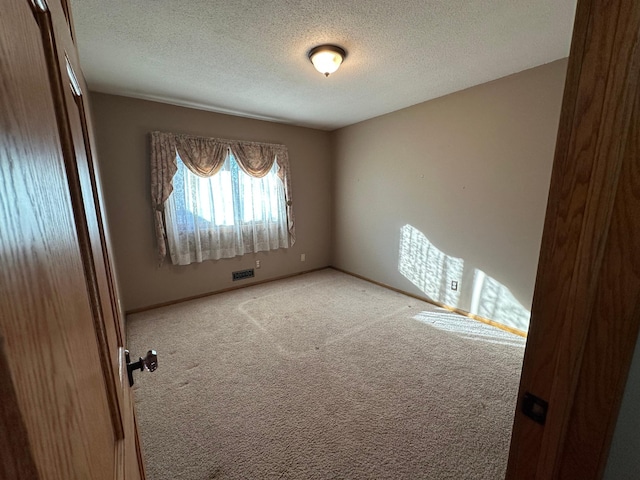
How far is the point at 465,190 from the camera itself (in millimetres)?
Result: 2812

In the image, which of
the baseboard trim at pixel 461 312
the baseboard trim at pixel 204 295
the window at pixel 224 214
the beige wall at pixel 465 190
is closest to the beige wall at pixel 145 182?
the baseboard trim at pixel 204 295

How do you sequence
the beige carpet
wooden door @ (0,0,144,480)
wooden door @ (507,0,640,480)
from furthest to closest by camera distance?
the beige carpet, wooden door @ (507,0,640,480), wooden door @ (0,0,144,480)

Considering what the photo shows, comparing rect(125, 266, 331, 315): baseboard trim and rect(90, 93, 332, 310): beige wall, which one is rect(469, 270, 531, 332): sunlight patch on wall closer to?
rect(125, 266, 331, 315): baseboard trim

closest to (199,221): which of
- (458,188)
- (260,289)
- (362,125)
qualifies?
(260,289)

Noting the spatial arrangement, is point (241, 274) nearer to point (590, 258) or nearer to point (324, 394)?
point (324, 394)

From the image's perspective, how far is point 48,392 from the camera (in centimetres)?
23

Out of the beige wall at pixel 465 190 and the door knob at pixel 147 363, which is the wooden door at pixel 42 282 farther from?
the beige wall at pixel 465 190

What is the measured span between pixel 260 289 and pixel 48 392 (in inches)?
143

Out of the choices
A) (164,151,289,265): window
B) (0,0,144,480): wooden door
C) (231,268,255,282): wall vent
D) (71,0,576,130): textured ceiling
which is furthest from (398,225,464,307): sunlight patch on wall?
(0,0,144,480): wooden door

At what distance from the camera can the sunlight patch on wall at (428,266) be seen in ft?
9.96

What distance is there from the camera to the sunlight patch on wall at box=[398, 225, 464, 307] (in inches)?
119

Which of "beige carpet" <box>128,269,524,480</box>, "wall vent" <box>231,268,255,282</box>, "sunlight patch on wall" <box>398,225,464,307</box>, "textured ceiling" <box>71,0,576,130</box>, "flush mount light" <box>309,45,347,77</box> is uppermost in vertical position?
"textured ceiling" <box>71,0,576,130</box>

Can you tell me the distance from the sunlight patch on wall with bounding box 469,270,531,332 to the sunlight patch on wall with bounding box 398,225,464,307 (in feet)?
0.63

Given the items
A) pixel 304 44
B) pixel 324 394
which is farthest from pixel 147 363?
pixel 304 44
